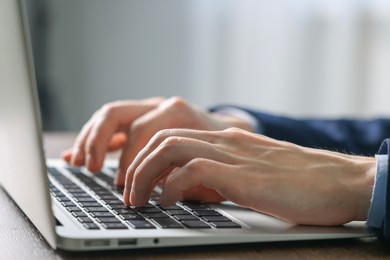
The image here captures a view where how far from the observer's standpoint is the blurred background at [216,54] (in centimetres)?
278

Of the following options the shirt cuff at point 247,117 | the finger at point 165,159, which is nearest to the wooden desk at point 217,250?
the finger at point 165,159

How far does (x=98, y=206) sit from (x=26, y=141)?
0.16m

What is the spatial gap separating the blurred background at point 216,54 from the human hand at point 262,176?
6.64 ft

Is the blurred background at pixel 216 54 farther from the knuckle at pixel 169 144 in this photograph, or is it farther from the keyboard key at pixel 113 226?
the keyboard key at pixel 113 226

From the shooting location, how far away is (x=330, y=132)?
1395mm

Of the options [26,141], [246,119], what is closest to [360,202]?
[26,141]

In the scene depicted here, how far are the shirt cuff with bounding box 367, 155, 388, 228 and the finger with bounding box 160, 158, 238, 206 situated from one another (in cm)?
13

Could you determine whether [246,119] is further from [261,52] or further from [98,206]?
[261,52]

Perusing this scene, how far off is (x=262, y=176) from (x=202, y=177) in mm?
62

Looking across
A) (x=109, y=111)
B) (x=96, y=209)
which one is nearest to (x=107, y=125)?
(x=109, y=111)

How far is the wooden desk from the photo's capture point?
0.64m

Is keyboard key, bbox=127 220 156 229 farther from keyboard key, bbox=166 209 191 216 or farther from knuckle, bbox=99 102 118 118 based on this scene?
knuckle, bbox=99 102 118 118

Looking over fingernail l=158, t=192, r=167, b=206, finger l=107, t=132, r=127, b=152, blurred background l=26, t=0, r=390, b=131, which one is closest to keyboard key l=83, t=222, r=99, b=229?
fingernail l=158, t=192, r=167, b=206

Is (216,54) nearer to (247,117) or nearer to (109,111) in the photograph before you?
(247,117)
